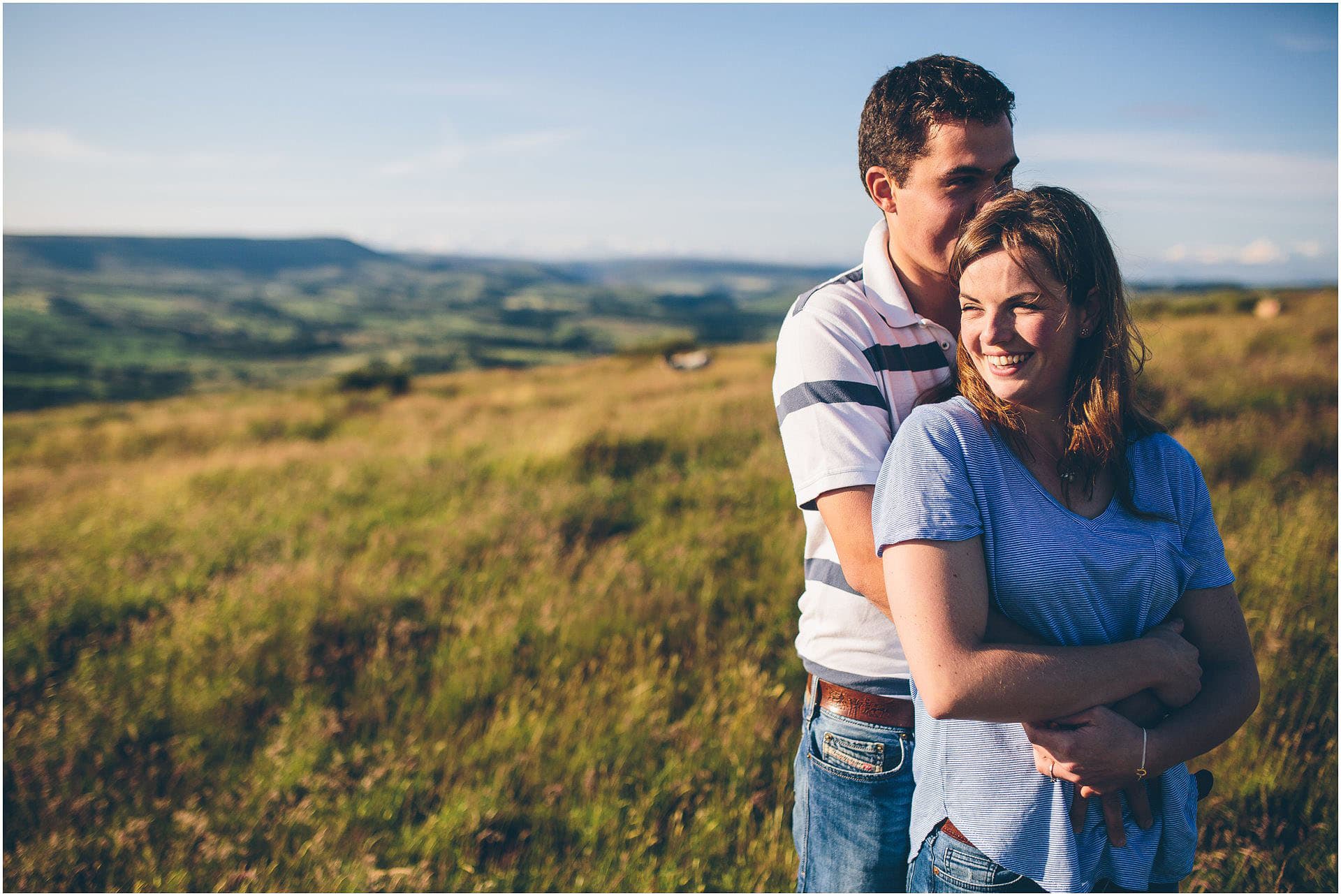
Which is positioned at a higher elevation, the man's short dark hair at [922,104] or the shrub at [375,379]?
the man's short dark hair at [922,104]

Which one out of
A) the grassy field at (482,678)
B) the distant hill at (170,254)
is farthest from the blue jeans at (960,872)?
the distant hill at (170,254)

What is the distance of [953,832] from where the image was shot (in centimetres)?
154

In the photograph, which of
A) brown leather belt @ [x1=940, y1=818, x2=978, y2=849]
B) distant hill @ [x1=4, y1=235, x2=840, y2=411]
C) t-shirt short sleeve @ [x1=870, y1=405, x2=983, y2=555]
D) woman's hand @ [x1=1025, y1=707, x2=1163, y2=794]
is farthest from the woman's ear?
distant hill @ [x1=4, y1=235, x2=840, y2=411]

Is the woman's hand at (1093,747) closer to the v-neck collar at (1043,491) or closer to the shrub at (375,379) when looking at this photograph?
the v-neck collar at (1043,491)

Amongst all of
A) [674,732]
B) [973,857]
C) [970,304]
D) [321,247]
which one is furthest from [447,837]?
[321,247]

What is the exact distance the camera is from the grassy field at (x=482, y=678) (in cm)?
297

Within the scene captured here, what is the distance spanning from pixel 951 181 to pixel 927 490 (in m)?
0.92

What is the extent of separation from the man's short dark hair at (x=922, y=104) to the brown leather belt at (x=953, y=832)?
5.22 feet

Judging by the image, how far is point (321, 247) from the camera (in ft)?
648

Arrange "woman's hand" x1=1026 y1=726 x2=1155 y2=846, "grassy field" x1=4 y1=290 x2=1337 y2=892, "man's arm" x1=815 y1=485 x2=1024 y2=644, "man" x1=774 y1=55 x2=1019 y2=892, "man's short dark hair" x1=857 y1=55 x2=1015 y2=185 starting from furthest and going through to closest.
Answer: "grassy field" x1=4 y1=290 x2=1337 y2=892
"man's short dark hair" x1=857 y1=55 x2=1015 y2=185
"man" x1=774 y1=55 x2=1019 y2=892
"man's arm" x1=815 y1=485 x2=1024 y2=644
"woman's hand" x1=1026 y1=726 x2=1155 y2=846

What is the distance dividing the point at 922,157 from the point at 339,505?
7.33 m

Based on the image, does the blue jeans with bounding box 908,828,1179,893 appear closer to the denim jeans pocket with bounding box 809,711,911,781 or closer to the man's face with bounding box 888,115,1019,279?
the denim jeans pocket with bounding box 809,711,911,781

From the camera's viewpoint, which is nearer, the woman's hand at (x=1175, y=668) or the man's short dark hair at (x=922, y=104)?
the woman's hand at (x=1175, y=668)

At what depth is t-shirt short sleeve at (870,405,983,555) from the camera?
1384mm
